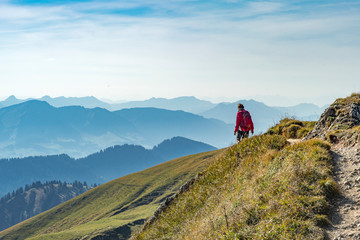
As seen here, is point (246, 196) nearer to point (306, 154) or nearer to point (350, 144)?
point (306, 154)

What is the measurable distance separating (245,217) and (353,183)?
412cm

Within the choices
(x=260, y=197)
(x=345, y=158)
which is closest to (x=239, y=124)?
(x=345, y=158)

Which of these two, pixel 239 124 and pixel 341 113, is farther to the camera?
pixel 239 124

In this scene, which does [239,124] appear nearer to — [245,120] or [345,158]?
[245,120]

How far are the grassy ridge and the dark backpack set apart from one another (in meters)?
1.38

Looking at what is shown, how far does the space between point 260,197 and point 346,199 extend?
295 centimetres

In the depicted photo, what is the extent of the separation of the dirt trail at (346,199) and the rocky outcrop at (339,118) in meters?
2.53

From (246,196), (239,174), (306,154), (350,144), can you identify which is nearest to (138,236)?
(239,174)

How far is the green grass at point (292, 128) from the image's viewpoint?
21.6 m

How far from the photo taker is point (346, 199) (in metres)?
11.2

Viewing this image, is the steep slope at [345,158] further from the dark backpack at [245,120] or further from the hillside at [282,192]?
the dark backpack at [245,120]

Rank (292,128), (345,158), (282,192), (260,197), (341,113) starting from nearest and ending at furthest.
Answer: (282,192) → (260,197) → (345,158) → (341,113) → (292,128)

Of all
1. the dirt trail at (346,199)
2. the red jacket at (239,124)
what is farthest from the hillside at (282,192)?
the red jacket at (239,124)

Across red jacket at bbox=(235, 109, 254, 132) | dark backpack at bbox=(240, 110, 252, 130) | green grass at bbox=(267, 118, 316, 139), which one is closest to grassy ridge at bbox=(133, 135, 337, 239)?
red jacket at bbox=(235, 109, 254, 132)
